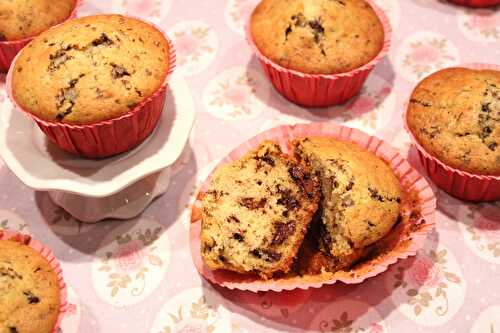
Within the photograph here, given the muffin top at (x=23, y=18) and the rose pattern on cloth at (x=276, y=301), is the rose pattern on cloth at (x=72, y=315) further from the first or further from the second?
the muffin top at (x=23, y=18)

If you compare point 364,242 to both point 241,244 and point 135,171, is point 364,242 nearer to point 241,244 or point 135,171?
point 241,244

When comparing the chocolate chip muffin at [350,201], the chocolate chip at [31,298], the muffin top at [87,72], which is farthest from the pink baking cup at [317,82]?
the chocolate chip at [31,298]

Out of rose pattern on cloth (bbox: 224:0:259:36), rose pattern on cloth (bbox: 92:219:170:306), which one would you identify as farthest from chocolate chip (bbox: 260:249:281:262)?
rose pattern on cloth (bbox: 224:0:259:36)

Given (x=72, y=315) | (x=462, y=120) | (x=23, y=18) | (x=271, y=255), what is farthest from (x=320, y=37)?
(x=72, y=315)

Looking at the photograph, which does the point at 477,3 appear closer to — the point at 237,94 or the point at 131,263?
the point at 237,94

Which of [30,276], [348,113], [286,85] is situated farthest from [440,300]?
[30,276]

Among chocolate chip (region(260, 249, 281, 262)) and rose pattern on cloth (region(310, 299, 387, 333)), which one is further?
rose pattern on cloth (region(310, 299, 387, 333))

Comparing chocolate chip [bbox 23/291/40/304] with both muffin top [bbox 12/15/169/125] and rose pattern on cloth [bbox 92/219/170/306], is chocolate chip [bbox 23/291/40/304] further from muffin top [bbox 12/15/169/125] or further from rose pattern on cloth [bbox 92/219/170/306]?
muffin top [bbox 12/15/169/125]
